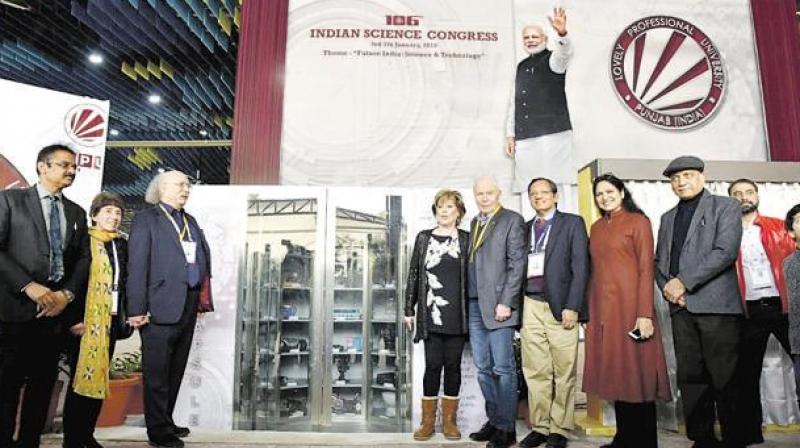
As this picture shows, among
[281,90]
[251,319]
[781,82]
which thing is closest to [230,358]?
[251,319]

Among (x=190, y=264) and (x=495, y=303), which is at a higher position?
(x=190, y=264)

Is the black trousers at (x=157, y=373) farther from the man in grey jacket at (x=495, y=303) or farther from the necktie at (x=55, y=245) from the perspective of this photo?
the man in grey jacket at (x=495, y=303)

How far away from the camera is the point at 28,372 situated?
7.91ft

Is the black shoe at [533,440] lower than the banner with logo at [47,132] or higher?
lower

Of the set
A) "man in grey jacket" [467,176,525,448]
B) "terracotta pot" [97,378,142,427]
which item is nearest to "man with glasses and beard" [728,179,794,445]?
"man in grey jacket" [467,176,525,448]

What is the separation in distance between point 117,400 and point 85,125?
6.25ft

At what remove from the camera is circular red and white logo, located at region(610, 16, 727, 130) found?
512 cm

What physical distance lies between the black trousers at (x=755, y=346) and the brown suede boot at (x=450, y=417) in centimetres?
153

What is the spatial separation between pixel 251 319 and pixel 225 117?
5689 mm

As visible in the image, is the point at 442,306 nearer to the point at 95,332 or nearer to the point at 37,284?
the point at 95,332

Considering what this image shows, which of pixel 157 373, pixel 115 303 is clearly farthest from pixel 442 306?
pixel 115 303

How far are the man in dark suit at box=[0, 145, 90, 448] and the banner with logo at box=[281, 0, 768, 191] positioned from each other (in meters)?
2.42

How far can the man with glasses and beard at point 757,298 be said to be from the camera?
3098 millimetres

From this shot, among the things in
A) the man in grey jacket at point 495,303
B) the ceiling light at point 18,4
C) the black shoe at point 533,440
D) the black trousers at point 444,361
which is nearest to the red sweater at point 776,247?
the man in grey jacket at point 495,303
